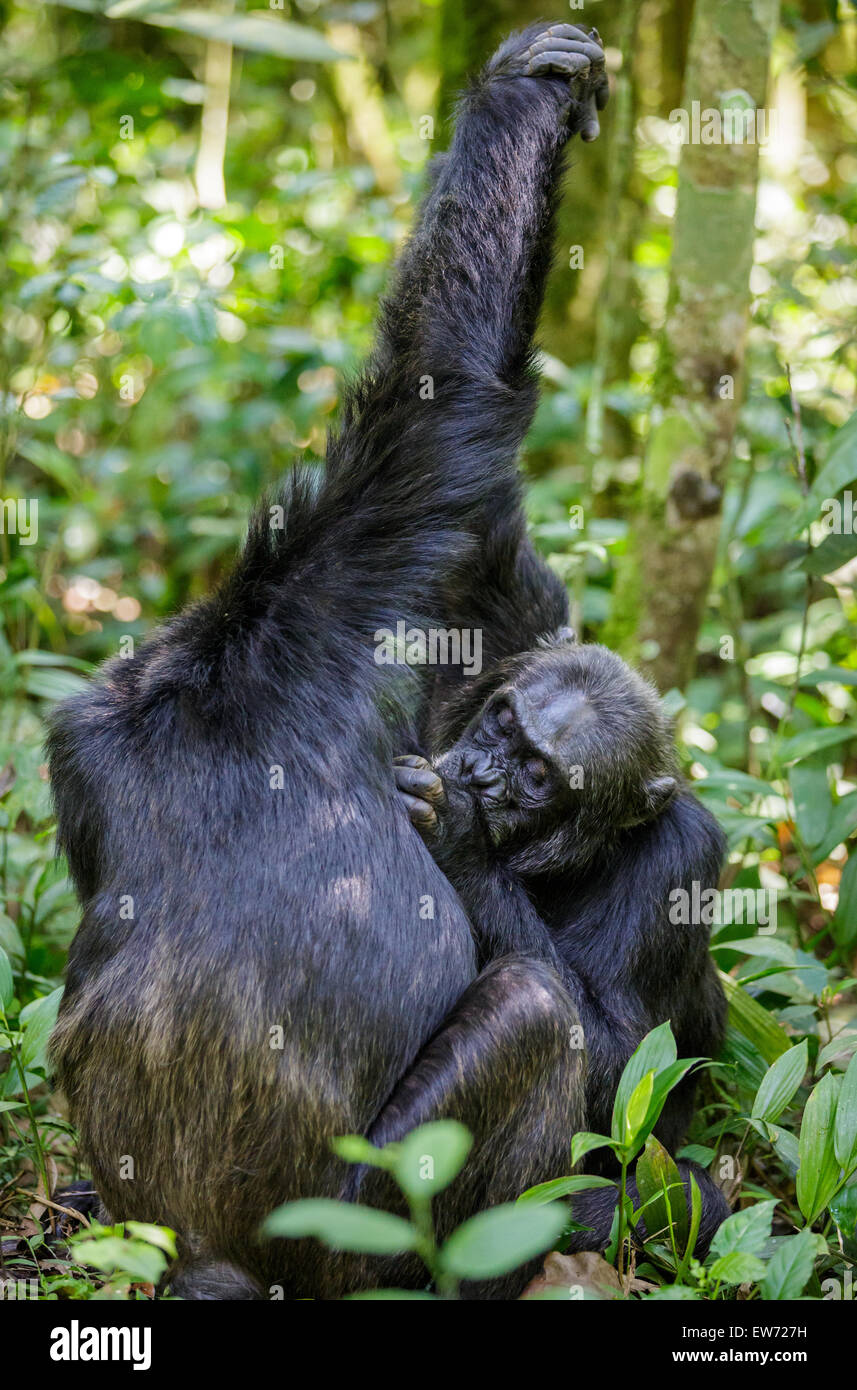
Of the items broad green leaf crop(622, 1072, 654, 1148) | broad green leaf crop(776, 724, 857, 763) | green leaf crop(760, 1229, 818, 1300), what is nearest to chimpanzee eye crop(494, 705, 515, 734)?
broad green leaf crop(622, 1072, 654, 1148)

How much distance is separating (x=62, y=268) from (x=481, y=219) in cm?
340

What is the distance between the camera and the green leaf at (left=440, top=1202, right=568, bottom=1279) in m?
1.95

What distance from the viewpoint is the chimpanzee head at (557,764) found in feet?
14.3

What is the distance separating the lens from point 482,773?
4383mm

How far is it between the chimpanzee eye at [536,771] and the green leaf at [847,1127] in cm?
132

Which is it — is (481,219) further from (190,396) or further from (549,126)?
(190,396)

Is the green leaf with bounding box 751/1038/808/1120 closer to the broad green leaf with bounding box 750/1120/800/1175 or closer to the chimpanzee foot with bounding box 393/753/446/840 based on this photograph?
the broad green leaf with bounding box 750/1120/800/1175

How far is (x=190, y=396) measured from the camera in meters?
11.0

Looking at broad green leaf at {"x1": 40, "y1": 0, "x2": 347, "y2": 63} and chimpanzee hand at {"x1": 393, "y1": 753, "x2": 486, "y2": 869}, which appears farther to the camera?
broad green leaf at {"x1": 40, "y1": 0, "x2": 347, "y2": 63}

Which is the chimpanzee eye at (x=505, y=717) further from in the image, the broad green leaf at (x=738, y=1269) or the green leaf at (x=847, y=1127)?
→ the broad green leaf at (x=738, y=1269)

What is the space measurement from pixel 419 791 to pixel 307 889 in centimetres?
66

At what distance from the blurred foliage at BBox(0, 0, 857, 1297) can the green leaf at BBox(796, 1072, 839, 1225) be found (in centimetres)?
2

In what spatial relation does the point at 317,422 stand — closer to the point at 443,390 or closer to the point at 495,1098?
the point at 443,390

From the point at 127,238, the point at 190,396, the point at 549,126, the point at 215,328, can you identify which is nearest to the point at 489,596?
the point at 549,126
